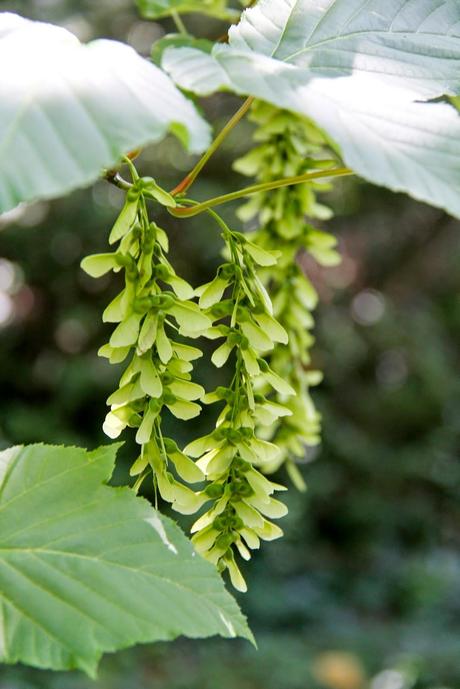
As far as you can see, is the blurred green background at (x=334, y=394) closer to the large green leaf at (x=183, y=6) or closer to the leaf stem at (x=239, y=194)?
the large green leaf at (x=183, y=6)

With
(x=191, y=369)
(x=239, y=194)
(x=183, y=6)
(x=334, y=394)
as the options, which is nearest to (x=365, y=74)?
(x=239, y=194)

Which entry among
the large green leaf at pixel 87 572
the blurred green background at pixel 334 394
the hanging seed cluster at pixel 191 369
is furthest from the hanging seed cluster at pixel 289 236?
the blurred green background at pixel 334 394

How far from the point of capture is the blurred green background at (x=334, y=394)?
175 inches

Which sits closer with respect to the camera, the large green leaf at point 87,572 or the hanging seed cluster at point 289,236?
the large green leaf at point 87,572

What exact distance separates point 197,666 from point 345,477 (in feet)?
5.78

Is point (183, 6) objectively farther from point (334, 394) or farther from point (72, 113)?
point (334, 394)

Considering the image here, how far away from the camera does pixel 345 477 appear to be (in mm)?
5402

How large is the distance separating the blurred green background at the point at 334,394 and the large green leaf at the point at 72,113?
3.60m

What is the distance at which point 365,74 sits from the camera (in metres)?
0.87

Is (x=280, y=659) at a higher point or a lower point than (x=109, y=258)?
lower

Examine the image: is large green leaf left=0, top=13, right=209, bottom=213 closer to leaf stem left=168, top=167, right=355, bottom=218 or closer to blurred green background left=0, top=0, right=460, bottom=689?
leaf stem left=168, top=167, right=355, bottom=218

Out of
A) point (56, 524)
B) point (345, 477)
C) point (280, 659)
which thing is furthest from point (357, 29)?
point (345, 477)

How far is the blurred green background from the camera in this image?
4438 millimetres

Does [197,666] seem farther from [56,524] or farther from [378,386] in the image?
[56,524]
